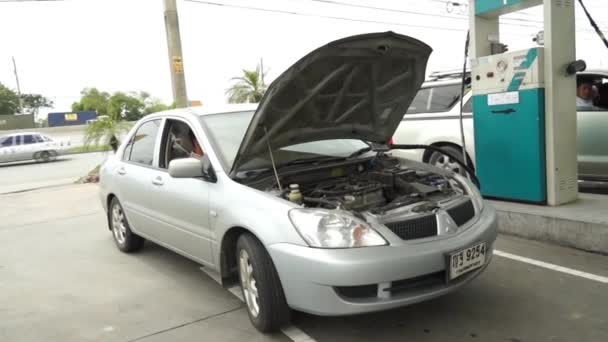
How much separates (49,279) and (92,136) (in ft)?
33.4

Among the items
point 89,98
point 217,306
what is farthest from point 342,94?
point 89,98

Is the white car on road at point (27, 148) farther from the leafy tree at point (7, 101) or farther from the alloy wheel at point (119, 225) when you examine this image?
the leafy tree at point (7, 101)

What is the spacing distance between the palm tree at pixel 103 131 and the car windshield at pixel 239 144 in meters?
10.8

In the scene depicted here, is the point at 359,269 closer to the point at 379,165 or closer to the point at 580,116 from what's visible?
the point at 379,165

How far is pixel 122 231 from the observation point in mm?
5289

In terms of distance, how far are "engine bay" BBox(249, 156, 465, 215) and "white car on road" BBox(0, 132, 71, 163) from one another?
77.5 ft

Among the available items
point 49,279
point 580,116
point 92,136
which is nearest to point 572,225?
point 580,116

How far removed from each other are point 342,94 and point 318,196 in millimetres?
851

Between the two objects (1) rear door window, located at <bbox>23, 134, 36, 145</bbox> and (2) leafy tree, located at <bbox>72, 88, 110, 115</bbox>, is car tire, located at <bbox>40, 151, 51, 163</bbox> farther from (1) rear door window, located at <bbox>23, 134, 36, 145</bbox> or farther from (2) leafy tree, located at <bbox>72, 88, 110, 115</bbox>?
(2) leafy tree, located at <bbox>72, 88, 110, 115</bbox>

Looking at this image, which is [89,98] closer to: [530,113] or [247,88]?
[247,88]

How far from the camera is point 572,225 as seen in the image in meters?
4.47

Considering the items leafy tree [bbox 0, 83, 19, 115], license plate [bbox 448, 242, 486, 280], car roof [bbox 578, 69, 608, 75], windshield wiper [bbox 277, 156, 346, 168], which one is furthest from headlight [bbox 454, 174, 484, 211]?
leafy tree [bbox 0, 83, 19, 115]

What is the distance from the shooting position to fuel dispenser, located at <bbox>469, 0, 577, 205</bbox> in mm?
4930

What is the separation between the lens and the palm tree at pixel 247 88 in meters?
22.4
